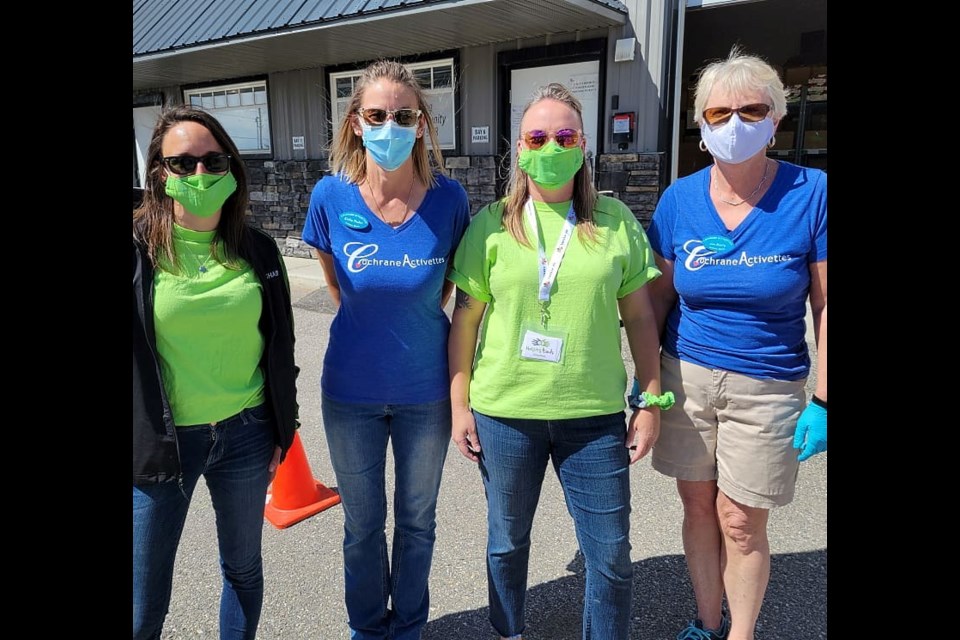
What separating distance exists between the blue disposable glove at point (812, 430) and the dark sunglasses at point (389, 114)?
66.4 inches

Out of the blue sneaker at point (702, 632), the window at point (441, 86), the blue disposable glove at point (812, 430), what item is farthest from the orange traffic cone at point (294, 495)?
the window at point (441, 86)

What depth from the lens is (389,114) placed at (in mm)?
2318

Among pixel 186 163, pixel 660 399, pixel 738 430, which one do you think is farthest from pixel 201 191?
pixel 738 430

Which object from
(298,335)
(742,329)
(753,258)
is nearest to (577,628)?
(742,329)

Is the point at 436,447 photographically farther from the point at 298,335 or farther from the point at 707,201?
the point at 298,335

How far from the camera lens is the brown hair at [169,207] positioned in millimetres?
1999

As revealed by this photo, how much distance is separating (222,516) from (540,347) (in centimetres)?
122

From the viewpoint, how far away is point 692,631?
102 inches

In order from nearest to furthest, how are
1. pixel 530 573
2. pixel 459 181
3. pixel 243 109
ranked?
1. pixel 530 573
2. pixel 459 181
3. pixel 243 109

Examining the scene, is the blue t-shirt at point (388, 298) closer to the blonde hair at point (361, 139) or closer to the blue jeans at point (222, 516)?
the blonde hair at point (361, 139)

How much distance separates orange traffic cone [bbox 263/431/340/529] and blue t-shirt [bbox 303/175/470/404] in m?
1.53

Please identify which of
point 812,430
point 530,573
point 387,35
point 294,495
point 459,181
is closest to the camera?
point 812,430

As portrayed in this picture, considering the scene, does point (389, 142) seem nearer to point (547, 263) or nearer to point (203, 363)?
point (547, 263)

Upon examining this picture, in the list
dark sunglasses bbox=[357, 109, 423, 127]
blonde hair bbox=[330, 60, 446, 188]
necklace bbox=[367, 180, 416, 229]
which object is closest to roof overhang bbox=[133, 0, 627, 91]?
blonde hair bbox=[330, 60, 446, 188]
